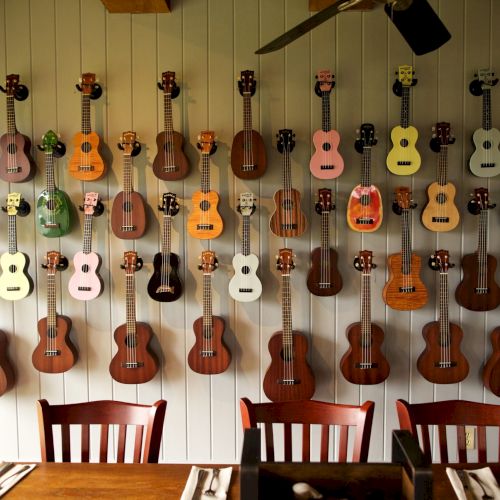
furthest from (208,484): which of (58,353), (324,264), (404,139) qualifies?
(404,139)

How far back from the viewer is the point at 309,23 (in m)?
1.25

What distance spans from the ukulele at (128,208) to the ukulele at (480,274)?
5.51ft

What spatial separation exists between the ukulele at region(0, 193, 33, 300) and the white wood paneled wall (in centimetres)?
7

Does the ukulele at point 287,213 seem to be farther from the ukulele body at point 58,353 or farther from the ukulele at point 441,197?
the ukulele body at point 58,353

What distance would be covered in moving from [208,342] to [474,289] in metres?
1.38

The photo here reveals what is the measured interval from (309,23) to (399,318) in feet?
5.37

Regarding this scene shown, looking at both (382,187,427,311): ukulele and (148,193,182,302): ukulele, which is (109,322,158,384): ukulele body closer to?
(148,193,182,302): ukulele

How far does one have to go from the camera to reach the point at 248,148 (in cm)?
229

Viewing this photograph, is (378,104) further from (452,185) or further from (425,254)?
(425,254)

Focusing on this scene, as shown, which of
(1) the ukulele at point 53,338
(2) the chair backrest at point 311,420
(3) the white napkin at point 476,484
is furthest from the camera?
(1) the ukulele at point 53,338

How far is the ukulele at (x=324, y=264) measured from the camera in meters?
2.29

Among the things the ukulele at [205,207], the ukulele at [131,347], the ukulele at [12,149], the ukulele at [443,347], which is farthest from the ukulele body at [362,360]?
the ukulele at [12,149]

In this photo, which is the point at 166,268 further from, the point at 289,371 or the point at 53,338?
the point at 289,371

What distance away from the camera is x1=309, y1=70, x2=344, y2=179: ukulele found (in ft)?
7.47
